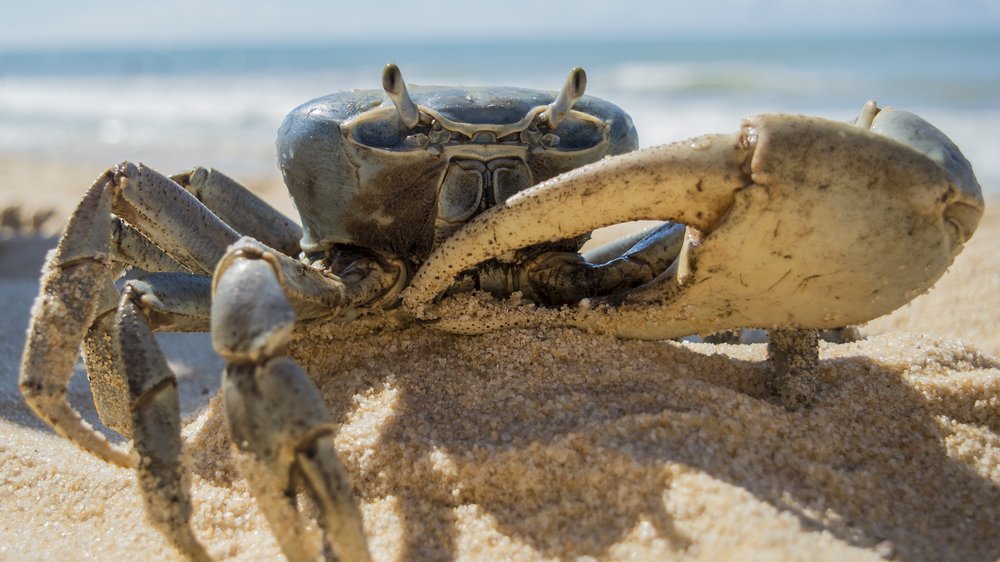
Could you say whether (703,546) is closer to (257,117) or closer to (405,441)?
(405,441)

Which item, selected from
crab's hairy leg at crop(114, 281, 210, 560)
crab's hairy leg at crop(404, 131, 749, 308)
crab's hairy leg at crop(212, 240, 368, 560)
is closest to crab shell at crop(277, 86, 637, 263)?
crab's hairy leg at crop(404, 131, 749, 308)

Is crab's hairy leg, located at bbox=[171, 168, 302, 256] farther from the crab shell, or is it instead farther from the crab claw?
the crab claw

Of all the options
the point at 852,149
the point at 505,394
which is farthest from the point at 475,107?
the point at 852,149

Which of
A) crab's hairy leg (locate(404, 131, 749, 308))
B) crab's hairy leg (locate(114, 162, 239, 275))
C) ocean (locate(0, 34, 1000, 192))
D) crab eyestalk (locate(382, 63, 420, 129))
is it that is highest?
crab eyestalk (locate(382, 63, 420, 129))

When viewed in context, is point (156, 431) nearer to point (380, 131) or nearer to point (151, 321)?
point (151, 321)

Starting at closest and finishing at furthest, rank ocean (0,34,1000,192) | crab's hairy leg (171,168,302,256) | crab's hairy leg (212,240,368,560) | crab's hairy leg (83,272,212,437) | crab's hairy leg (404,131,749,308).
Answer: crab's hairy leg (212,240,368,560)
crab's hairy leg (404,131,749,308)
crab's hairy leg (83,272,212,437)
crab's hairy leg (171,168,302,256)
ocean (0,34,1000,192)

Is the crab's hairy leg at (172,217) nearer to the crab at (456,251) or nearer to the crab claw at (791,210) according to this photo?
the crab at (456,251)

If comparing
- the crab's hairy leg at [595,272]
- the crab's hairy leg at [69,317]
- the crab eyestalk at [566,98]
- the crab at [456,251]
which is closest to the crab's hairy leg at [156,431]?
the crab at [456,251]
